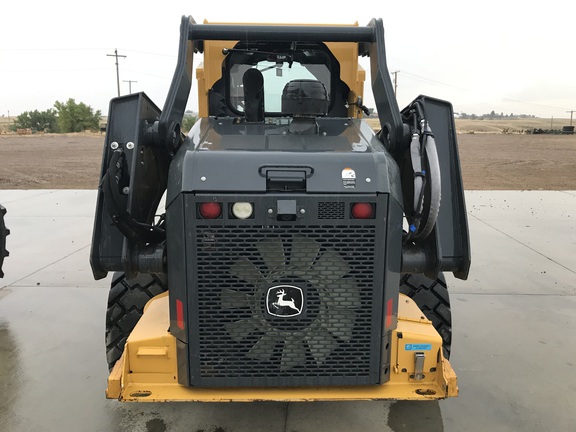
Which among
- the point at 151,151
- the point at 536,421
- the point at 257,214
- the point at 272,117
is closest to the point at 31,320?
the point at 151,151

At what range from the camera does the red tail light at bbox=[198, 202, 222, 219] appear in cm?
239

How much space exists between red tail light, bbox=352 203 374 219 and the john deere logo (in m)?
0.45

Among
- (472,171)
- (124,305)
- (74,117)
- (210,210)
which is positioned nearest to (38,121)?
(74,117)

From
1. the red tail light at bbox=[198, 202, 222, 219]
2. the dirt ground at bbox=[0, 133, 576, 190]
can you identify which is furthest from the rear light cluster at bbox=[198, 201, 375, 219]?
the dirt ground at bbox=[0, 133, 576, 190]

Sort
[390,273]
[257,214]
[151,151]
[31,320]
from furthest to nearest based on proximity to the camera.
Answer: [31,320]
[151,151]
[390,273]
[257,214]

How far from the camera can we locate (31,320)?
14.9 ft

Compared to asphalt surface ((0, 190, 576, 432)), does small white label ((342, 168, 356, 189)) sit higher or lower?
higher

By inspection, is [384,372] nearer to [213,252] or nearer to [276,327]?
[276,327]

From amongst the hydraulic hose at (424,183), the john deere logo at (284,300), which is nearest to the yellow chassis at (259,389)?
the john deere logo at (284,300)

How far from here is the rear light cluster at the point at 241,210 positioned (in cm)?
238

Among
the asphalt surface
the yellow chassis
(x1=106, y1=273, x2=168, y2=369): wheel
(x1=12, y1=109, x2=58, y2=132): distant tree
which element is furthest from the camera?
(x1=12, y1=109, x2=58, y2=132): distant tree

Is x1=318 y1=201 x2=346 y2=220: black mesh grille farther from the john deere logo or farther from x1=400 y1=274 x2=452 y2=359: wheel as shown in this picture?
x1=400 y1=274 x2=452 y2=359: wheel

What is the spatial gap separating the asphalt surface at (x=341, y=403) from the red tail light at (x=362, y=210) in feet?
4.49

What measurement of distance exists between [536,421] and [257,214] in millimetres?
2152
